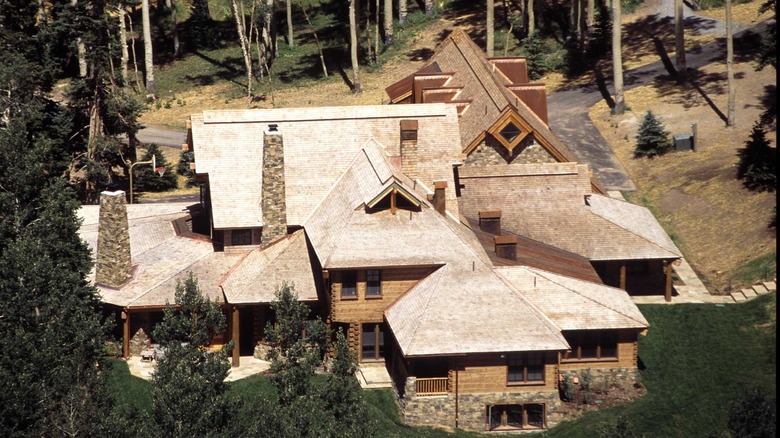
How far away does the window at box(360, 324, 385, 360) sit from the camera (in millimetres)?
56562

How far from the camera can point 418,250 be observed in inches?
2192

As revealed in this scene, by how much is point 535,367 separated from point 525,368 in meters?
0.43

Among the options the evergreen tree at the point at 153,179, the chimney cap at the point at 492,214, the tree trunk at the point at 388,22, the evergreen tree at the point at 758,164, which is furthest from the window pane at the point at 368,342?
the tree trunk at the point at 388,22

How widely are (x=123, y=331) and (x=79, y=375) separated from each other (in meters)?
7.19

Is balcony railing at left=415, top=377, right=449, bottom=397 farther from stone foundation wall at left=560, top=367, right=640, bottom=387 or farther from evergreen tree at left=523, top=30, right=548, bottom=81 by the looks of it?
evergreen tree at left=523, top=30, right=548, bottom=81

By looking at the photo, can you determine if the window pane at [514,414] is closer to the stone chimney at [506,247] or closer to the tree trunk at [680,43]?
the stone chimney at [506,247]

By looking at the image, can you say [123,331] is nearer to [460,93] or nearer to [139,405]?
[139,405]

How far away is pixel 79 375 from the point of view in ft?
168

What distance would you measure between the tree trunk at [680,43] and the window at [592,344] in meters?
38.4

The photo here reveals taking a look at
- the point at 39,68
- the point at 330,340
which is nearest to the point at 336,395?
the point at 330,340

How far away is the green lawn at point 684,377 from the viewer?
5144 centimetres

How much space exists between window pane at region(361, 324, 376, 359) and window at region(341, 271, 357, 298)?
1756 mm

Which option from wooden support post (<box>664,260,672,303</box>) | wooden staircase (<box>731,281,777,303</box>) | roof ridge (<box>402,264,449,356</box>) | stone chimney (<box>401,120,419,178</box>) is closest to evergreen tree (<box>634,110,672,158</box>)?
wooden support post (<box>664,260,672,303</box>)

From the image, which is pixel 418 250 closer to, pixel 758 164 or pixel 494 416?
pixel 494 416
